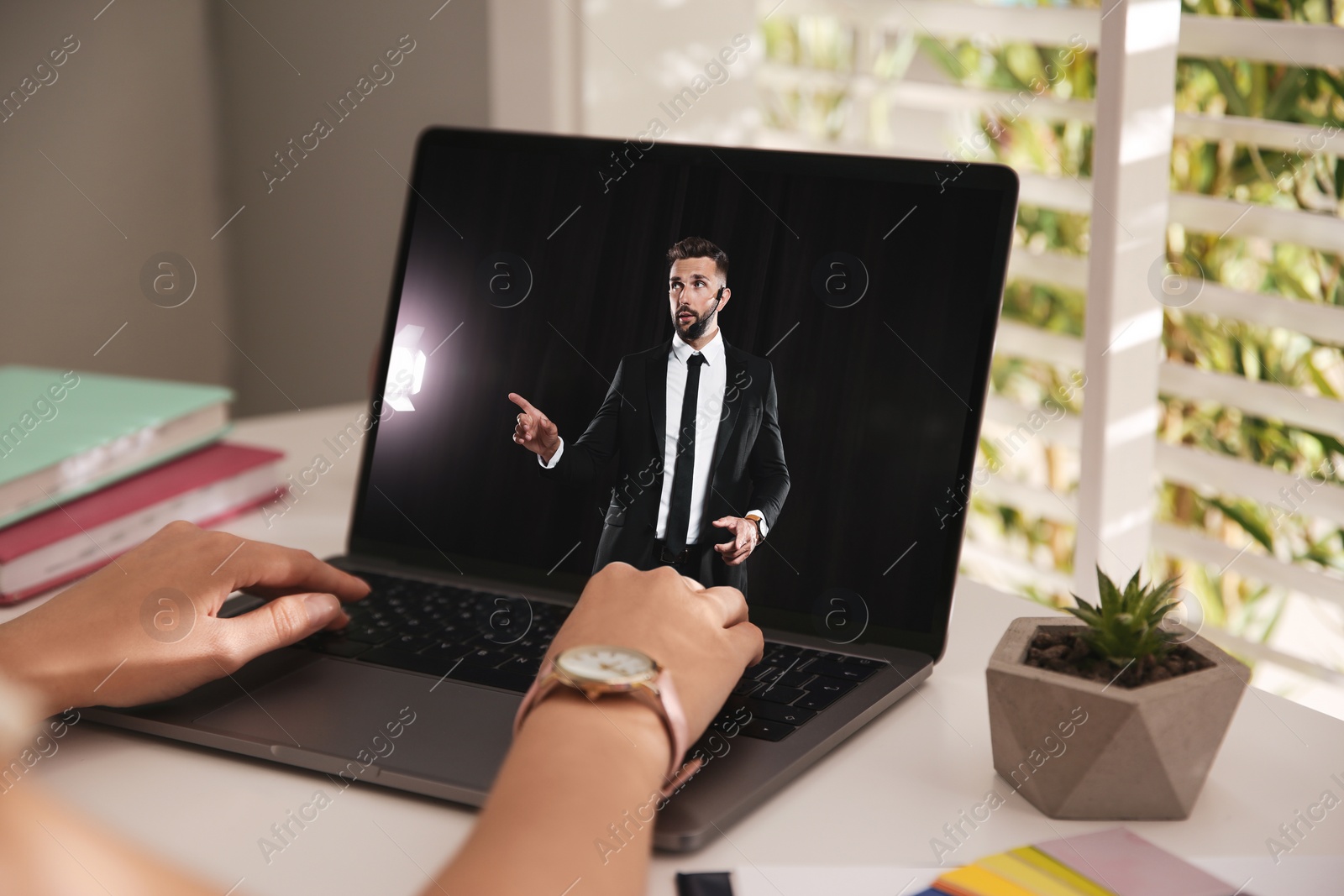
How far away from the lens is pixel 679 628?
0.60 metres

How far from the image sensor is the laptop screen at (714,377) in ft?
2.34

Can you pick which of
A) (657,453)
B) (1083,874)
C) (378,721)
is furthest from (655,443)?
(1083,874)

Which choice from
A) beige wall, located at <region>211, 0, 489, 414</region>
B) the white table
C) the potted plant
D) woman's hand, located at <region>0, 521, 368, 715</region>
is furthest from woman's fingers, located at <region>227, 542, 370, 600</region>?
beige wall, located at <region>211, 0, 489, 414</region>

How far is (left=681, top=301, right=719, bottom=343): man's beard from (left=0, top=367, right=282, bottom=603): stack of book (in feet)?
1.68

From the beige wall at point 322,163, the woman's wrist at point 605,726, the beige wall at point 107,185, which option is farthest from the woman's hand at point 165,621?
the beige wall at point 107,185

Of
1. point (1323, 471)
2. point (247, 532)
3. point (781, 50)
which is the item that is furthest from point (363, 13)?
point (1323, 471)

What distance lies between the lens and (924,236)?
28.5 inches

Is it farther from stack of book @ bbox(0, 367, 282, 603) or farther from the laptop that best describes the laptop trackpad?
stack of book @ bbox(0, 367, 282, 603)

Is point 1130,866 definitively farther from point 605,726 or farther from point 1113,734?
point 605,726

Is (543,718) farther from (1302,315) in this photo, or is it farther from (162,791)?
(1302,315)

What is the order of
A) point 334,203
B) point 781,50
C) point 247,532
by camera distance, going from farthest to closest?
point 781,50 → point 334,203 → point 247,532

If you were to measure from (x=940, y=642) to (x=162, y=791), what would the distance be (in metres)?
0.45

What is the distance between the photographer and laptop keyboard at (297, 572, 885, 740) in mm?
637

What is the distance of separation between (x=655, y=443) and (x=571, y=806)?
1.06 feet
